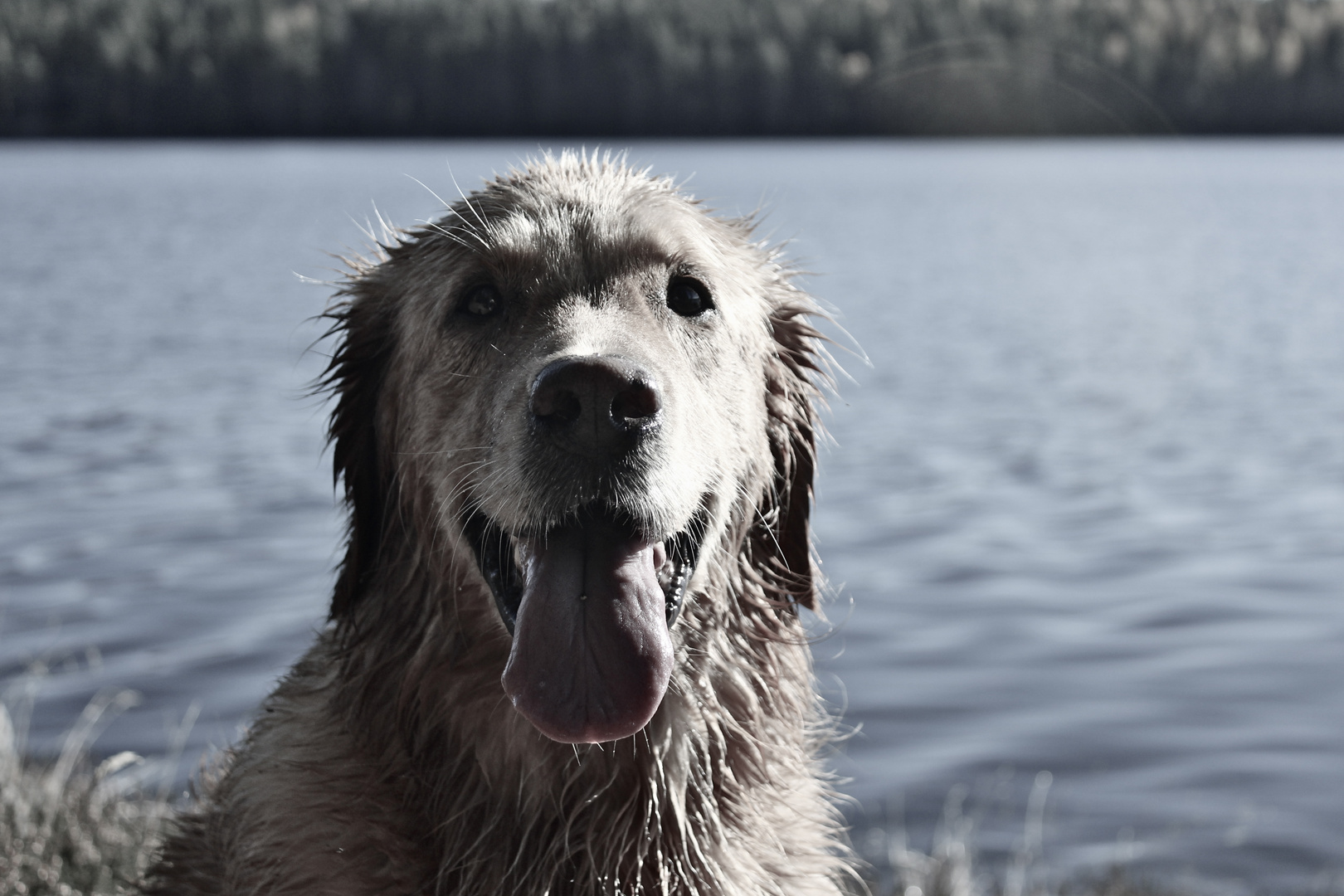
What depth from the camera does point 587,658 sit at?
328 centimetres

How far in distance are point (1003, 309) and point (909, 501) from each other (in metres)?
13.3

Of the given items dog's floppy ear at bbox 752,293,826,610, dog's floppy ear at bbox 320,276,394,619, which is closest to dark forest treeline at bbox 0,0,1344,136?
dog's floppy ear at bbox 752,293,826,610

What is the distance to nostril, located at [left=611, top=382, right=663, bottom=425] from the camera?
127 inches

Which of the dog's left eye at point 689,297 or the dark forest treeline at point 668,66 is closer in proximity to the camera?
the dog's left eye at point 689,297

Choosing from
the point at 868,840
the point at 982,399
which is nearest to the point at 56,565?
the point at 868,840

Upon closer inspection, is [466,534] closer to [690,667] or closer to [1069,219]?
[690,667]

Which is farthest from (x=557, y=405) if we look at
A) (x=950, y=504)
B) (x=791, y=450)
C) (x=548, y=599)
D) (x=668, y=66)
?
(x=668, y=66)

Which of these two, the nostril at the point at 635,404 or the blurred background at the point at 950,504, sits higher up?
the nostril at the point at 635,404

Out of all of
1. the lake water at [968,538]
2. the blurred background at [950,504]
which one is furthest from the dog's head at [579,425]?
the lake water at [968,538]

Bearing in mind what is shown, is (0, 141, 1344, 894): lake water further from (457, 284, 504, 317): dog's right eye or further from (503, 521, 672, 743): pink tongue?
(503, 521, 672, 743): pink tongue

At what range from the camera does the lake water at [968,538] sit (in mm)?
7711

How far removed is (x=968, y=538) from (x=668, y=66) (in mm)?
77004

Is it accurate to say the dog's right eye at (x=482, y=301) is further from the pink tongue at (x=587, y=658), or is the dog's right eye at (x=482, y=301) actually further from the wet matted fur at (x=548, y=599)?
the pink tongue at (x=587, y=658)

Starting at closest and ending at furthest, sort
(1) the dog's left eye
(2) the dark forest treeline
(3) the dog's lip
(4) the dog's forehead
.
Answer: (3) the dog's lip → (4) the dog's forehead → (1) the dog's left eye → (2) the dark forest treeline
